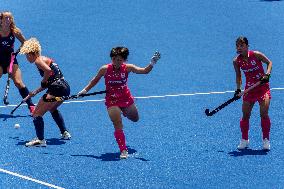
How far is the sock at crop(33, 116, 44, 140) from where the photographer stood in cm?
1125

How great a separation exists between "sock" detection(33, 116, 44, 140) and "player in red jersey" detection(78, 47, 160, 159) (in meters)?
1.01

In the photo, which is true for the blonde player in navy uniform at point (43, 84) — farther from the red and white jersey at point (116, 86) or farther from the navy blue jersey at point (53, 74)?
the red and white jersey at point (116, 86)

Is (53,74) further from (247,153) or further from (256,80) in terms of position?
(247,153)

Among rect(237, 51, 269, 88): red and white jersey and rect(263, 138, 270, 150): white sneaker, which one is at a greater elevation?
rect(237, 51, 269, 88): red and white jersey

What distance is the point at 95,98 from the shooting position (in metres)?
14.7

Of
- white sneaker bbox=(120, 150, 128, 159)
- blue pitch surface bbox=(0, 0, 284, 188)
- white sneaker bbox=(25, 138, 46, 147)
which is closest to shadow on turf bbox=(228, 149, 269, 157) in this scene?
blue pitch surface bbox=(0, 0, 284, 188)

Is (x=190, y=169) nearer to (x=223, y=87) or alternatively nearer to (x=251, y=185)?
(x=251, y=185)

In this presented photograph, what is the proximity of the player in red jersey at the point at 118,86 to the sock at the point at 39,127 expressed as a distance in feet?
3.30

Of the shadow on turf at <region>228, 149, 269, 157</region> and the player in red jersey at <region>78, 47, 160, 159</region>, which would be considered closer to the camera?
the player in red jersey at <region>78, 47, 160, 159</region>

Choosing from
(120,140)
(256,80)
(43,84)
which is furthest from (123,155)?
(256,80)

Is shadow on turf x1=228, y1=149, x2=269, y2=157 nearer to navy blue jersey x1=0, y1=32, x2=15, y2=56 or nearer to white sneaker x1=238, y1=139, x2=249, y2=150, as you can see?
white sneaker x1=238, y1=139, x2=249, y2=150

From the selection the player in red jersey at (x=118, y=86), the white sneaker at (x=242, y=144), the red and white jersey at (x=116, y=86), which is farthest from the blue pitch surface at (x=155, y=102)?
the red and white jersey at (x=116, y=86)

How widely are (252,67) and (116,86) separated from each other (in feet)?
7.72

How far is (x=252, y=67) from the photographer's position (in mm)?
10852
